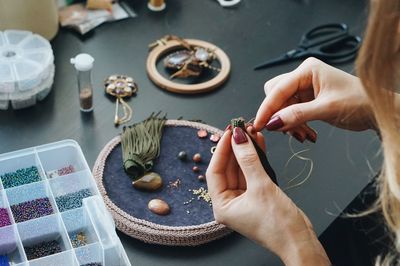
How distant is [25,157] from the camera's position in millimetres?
1055

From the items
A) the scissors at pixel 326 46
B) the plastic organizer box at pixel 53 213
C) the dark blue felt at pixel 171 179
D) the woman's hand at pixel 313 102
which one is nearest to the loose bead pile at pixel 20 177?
the plastic organizer box at pixel 53 213

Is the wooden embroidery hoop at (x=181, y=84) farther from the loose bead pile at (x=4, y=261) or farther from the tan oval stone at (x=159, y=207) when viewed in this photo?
the loose bead pile at (x=4, y=261)

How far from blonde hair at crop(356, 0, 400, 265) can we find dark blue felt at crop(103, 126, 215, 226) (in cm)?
30

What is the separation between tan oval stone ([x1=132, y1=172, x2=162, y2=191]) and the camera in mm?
1055

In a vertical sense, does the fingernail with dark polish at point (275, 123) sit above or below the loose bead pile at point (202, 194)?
above

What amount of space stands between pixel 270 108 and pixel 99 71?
0.39 meters

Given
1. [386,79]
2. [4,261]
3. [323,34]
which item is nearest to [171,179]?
[4,261]

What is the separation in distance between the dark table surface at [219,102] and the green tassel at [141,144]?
4 centimetres

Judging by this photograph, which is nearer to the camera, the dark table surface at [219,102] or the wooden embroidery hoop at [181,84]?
the dark table surface at [219,102]

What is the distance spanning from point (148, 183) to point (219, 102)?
10.4 inches

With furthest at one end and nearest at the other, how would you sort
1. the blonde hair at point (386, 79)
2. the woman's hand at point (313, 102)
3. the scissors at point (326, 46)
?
the scissors at point (326, 46) < the woman's hand at point (313, 102) < the blonde hair at point (386, 79)

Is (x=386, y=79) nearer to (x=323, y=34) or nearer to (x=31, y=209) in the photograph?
(x=31, y=209)

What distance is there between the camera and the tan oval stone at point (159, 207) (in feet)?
3.35

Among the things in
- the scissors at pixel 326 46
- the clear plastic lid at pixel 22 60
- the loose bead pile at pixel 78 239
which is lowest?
the loose bead pile at pixel 78 239
